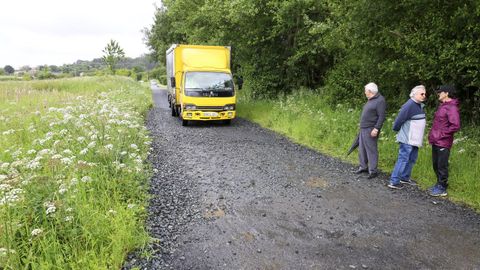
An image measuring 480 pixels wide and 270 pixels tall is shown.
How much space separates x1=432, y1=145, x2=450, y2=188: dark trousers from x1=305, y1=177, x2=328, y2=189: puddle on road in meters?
2.01

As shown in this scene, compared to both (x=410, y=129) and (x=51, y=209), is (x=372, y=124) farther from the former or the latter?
(x=51, y=209)

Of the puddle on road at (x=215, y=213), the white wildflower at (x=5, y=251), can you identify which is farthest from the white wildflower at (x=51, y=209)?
the puddle on road at (x=215, y=213)

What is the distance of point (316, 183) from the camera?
6.98 meters

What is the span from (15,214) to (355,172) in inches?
249

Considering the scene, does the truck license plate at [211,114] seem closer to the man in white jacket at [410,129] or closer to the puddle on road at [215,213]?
the man in white jacket at [410,129]

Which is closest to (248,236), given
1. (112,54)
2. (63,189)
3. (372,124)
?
(63,189)

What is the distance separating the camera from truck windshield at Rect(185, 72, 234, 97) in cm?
1348

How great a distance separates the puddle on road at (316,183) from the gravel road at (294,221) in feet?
0.07

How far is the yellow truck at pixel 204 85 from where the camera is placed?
13453mm

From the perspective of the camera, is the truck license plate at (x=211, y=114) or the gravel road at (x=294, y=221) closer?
the gravel road at (x=294, y=221)

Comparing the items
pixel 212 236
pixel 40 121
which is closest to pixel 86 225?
pixel 212 236

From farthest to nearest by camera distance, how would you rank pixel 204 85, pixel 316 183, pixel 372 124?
pixel 204 85
pixel 372 124
pixel 316 183

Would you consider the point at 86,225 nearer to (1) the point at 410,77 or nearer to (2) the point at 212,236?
(2) the point at 212,236

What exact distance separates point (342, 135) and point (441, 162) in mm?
3856
